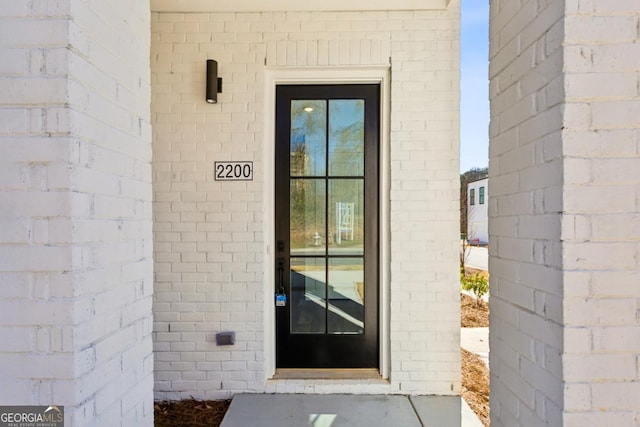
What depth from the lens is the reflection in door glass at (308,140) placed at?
2.66m

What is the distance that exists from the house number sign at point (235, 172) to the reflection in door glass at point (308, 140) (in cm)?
33

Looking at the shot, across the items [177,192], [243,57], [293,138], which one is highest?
[243,57]

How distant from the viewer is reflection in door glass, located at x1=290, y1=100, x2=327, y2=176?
8.74ft

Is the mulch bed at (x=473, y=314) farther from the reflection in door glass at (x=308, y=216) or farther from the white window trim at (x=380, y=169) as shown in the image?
the reflection in door glass at (x=308, y=216)

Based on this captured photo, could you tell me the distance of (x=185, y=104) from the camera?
8.44 ft

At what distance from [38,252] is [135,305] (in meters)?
0.38

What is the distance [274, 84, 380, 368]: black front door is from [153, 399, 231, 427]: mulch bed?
512 millimetres

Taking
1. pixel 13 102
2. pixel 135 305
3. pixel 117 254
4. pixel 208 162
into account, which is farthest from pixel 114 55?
pixel 208 162

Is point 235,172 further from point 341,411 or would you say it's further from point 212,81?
point 341,411

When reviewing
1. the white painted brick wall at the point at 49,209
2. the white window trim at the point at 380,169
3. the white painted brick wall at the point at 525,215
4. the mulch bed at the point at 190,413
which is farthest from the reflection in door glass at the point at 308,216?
the white painted brick wall at the point at 49,209

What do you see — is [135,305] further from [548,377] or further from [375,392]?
[375,392]

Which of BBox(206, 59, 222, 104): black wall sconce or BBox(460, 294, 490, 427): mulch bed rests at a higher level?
BBox(206, 59, 222, 104): black wall sconce

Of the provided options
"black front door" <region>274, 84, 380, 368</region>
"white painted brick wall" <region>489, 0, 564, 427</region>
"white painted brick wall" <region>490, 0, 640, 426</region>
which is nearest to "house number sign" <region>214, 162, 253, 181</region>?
"black front door" <region>274, 84, 380, 368</region>

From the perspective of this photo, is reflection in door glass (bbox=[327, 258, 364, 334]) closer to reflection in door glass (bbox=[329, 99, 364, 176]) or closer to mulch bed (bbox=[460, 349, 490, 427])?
reflection in door glass (bbox=[329, 99, 364, 176])
